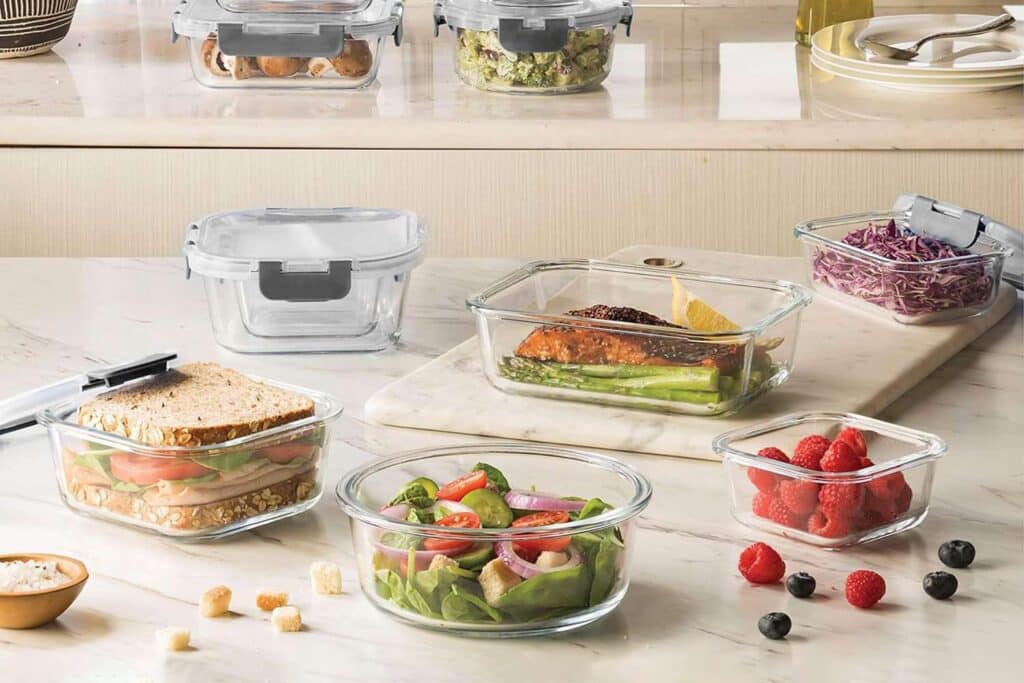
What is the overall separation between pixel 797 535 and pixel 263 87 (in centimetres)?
180

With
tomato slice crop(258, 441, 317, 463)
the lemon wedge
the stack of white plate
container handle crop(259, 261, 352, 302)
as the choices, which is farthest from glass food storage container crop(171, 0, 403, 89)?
tomato slice crop(258, 441, 317, 463)

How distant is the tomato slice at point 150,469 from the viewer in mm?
1157

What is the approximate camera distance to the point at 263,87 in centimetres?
274

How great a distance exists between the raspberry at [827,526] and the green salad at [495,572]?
19 cm

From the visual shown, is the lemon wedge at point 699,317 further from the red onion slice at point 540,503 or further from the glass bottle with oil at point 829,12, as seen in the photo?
the glass bottle with oil at point 829,12

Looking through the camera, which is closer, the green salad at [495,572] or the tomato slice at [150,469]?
the green salad at [495,572]

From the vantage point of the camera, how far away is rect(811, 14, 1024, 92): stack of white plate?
262 cm

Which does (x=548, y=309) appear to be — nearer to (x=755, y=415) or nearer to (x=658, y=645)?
(x=755, y=415)

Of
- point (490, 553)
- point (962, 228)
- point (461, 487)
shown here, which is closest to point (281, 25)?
point (962, 228)

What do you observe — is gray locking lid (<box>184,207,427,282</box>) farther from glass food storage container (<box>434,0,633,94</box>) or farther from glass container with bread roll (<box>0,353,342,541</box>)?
glass food storage container (<box>434,0,633,94</box>)

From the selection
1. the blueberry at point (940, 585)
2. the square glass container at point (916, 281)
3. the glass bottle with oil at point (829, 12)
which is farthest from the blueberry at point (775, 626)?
the glass bottle with oil at point (829, 12)

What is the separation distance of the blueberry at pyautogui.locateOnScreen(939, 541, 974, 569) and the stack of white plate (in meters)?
1.64

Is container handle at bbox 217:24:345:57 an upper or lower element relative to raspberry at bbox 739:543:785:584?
upper

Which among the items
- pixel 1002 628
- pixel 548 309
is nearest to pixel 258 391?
pixel 548 309
